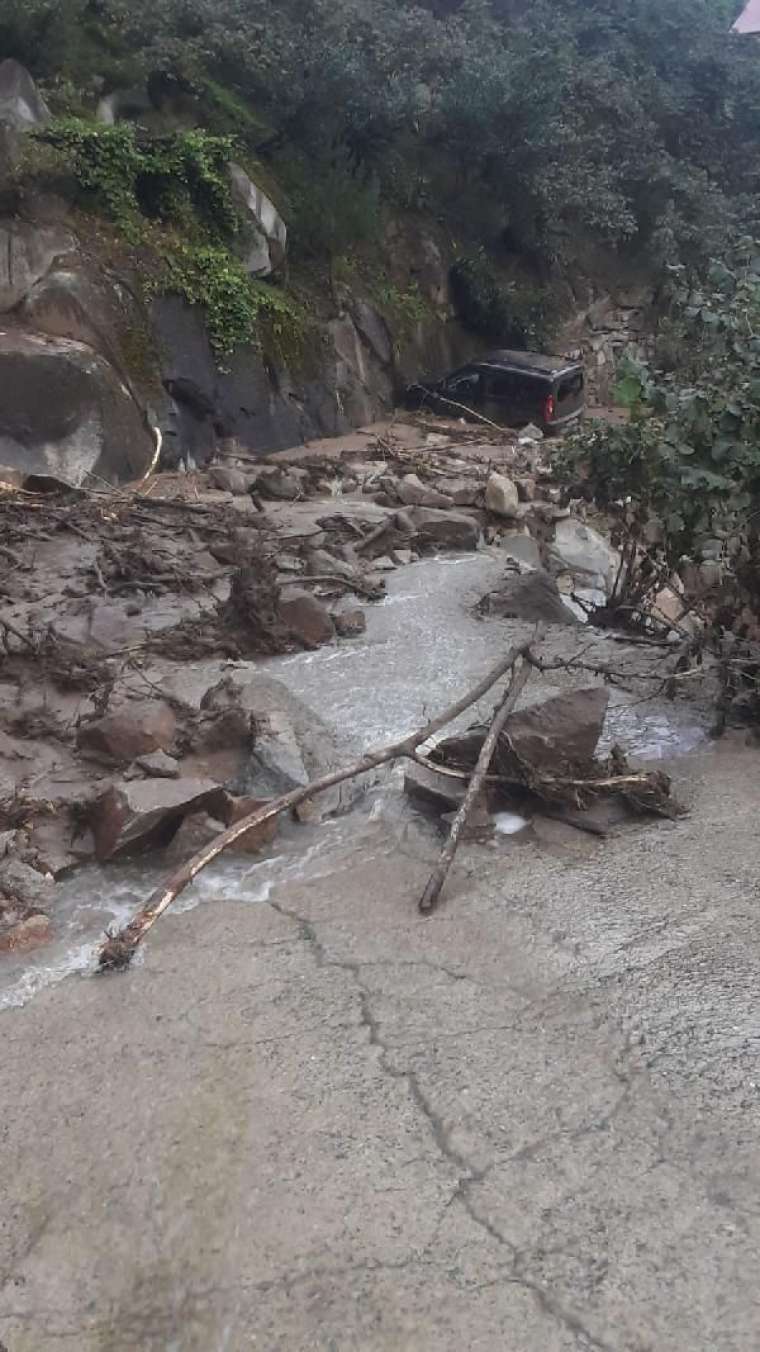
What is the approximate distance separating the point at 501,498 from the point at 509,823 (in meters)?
7.02

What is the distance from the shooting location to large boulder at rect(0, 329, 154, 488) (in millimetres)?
Result: 11977

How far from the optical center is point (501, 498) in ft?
37.0

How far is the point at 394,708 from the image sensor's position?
20.7 feet

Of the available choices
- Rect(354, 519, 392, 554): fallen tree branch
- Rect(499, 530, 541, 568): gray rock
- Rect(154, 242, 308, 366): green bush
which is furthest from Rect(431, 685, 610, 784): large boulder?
Rect(154, 242, 308, 366): green bush

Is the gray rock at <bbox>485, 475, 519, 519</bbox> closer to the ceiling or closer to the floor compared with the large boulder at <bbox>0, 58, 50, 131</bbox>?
closer to the floor

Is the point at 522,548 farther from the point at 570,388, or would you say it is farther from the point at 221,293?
the point at 570,388

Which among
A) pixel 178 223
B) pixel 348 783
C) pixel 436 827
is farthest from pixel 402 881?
pixel 178 223

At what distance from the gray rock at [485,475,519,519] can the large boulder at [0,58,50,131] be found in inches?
283

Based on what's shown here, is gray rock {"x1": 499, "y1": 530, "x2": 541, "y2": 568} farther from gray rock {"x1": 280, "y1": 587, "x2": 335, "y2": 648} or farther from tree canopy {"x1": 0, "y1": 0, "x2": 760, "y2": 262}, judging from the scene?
tree canopy {"x1": 0, "y1": 0, "x2": 760, "y2": 262}

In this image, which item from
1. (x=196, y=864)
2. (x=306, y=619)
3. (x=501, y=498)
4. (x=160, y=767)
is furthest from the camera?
(x=501, y=498)

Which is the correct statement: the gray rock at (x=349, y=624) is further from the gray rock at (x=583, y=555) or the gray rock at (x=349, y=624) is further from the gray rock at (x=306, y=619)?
the gray rock at (x=583, y=555)

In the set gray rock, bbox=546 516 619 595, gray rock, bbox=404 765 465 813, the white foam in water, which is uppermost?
gray rock, bbox=404 765 465 813

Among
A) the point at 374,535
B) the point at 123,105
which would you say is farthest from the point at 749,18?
the point at 374,535

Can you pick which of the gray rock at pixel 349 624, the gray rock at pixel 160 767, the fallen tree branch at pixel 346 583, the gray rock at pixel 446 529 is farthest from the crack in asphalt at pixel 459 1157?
the gray rock at pixel 446 529
